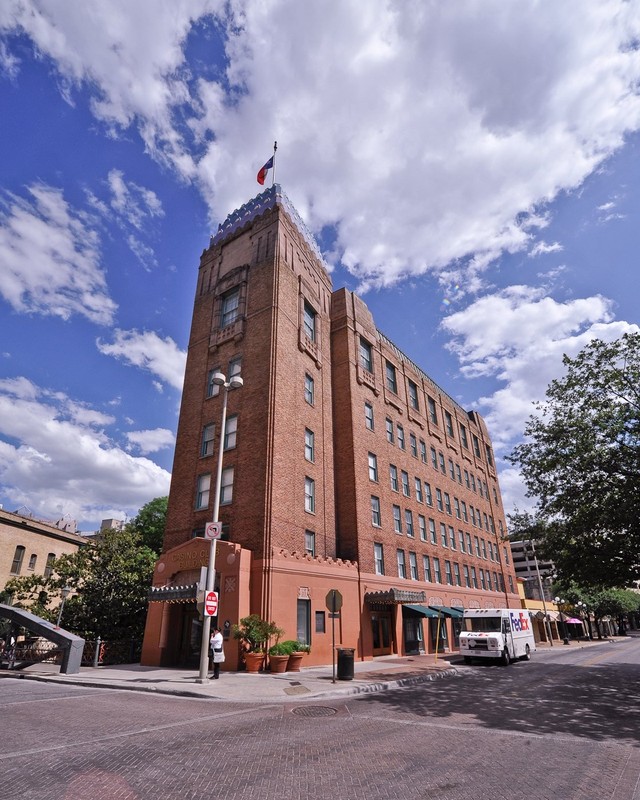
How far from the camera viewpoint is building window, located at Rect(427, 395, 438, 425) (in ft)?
142

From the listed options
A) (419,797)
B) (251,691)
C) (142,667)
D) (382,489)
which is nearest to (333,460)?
(382,489)

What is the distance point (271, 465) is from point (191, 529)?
586cm

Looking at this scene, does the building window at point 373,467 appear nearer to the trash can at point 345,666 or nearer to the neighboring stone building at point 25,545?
the trash can at point 345,666

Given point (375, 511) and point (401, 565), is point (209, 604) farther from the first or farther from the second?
point (401, 565)

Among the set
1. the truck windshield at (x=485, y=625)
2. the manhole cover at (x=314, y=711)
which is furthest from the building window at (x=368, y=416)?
the manhole cover at (x=314, y=711)

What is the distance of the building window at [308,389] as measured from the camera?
28094 mm

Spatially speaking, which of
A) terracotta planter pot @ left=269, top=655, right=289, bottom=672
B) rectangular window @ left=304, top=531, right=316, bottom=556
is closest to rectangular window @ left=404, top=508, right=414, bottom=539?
rectangular window @ left=304, top=531, right=316, bottom=556

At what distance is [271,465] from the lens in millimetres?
22672

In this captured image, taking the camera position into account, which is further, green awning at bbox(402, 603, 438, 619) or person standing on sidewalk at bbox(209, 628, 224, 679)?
green awning at bbox(402, 603, 438, 619)

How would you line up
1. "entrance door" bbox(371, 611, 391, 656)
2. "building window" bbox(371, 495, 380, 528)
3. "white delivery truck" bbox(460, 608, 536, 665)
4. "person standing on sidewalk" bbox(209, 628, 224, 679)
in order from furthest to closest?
"building window" bbox(371, 495, 380, 528) < "entrance door" bbox(371, 611, 391, 656) < "white delivery truck" bbox(460, 608, 536, 665) < "person standing on sidewalk" bbox(209, 628, 224, 679)

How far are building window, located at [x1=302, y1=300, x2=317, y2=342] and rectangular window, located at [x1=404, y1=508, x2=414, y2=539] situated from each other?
1379 centimetres

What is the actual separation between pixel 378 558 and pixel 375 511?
2.81 metres

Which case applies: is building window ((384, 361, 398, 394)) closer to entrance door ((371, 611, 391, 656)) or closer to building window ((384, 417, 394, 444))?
building window ((384, 417, 394, 444))

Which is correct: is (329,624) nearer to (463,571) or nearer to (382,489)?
(382,489)
